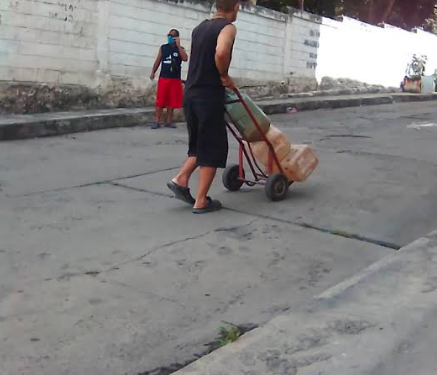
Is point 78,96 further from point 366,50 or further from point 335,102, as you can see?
point 366,50

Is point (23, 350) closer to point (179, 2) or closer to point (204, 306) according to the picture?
point (204, 306)

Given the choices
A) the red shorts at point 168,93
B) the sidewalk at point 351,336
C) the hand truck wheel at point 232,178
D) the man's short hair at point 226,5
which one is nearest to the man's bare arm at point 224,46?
the man's short hair at point 226,5

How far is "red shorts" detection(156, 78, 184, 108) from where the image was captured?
11.0 meters

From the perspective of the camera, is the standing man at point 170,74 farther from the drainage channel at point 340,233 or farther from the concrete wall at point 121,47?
the drainage channel at point 340,233

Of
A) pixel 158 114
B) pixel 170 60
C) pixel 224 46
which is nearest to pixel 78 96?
pixel 158 114

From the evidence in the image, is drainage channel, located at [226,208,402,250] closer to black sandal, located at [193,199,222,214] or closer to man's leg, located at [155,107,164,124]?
black sandal, located at [193,199,222,214]

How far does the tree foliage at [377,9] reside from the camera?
20575 millimetres

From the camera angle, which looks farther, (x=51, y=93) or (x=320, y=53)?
(x=320, y=53)

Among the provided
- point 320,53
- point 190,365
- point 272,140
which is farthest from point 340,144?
point 320,53

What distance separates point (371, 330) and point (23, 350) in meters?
1.69

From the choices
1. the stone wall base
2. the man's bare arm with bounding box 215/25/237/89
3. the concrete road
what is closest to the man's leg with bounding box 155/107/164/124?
the stone wall base

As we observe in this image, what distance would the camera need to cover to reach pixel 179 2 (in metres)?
13.3

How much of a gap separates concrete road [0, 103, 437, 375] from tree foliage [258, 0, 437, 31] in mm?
12576

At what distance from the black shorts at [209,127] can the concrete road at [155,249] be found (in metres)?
0.49
